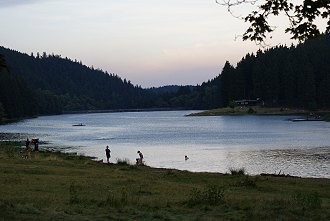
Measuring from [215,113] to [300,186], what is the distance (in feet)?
503

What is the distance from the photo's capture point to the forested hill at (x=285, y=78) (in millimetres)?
169125

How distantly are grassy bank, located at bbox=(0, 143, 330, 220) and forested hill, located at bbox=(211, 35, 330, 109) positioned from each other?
452 feet

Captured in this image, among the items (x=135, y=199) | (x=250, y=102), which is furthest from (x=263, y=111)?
(x=135, y=199)

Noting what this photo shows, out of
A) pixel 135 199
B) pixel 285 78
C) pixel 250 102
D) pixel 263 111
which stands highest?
pixel 285 78

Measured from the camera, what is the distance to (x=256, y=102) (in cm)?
18075

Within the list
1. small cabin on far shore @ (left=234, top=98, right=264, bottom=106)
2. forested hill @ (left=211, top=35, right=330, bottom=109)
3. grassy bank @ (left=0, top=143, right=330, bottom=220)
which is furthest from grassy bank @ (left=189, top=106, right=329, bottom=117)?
grassy bank @ (left=0, top=143, right=330, bottom=220)

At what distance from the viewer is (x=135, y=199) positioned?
19.7m

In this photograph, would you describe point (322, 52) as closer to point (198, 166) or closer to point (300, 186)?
point (198, 166)

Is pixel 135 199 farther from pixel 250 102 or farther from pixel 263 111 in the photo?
pixel 250 102

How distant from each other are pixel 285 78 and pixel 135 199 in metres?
160

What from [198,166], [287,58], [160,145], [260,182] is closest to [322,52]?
[287,58]

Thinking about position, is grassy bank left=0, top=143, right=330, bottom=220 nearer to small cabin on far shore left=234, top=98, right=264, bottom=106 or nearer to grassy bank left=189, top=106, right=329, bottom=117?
grassy bank left=189, top=106, right=329, bottom=117

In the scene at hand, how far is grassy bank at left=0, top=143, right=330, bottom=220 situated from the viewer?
14812 mm

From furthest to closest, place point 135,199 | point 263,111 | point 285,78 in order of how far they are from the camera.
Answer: point 285,78
point 263,111
point 135,199
